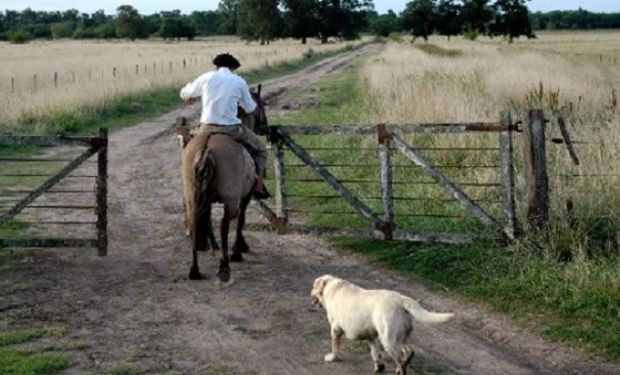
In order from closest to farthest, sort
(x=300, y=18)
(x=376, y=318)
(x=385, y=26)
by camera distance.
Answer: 1. (x=376, y=318)
2. (x=300, y=18)
3. (x=385, y=26)

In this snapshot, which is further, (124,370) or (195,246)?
(195,246)

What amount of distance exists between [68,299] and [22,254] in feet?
6.57

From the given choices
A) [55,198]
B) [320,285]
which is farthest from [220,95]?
[55,198]

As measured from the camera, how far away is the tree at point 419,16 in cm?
9350

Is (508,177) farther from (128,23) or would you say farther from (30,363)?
(128,23)

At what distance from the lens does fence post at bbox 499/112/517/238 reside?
937 centimetres

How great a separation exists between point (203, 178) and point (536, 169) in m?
3.46

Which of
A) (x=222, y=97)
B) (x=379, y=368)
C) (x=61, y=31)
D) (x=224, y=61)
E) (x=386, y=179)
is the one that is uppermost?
(x=61, y=31)

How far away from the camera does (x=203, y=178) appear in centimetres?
886

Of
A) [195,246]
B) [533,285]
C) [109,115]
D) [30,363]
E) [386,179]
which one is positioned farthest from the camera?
[109,115]

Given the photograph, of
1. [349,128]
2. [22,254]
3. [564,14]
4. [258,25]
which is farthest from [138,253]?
[564,14]

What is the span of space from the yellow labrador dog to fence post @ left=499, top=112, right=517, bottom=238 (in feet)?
10.5

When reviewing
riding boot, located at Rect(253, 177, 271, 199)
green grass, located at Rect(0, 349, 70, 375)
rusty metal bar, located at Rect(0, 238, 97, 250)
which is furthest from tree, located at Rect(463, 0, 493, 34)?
green grass, located at Rect(0, 349, 70, 375)

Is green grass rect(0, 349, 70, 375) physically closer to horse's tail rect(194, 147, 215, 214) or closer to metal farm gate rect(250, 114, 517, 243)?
horse's tail rect(194, 147, 215, 214)
